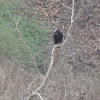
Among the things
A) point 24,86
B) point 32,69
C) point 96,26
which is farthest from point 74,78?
point 96,26

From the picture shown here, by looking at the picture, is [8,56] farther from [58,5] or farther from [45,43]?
[58,5]

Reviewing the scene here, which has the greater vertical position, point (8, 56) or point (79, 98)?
point (8, 56)

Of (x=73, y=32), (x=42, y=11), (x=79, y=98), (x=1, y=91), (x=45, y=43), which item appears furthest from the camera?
(x=42, y=11)

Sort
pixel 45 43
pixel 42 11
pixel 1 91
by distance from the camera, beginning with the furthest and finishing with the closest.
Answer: pixel 42 11 → pixel 45 43 → pixel 1 91

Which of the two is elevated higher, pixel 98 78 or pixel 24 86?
pixel 24 86

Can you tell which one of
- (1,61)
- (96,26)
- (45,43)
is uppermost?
(1,61)

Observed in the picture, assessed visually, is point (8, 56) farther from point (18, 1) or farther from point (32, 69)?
point (18, 1)

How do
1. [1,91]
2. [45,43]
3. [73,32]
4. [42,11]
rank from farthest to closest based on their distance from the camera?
[42,11] < [73,32] < [45,43] < [1,91]

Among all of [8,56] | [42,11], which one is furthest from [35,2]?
[8,56]

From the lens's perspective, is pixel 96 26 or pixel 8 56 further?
pixel 96 26
